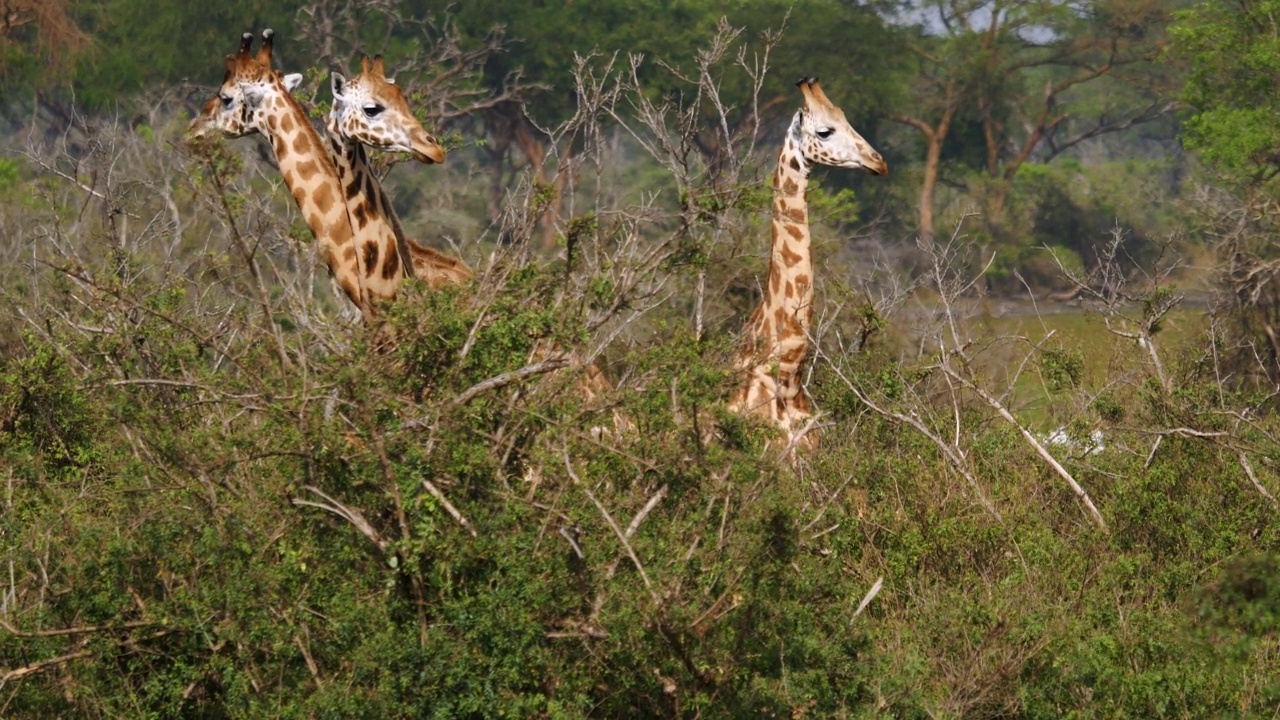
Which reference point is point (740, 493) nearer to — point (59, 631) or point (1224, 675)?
point (1224, 675)

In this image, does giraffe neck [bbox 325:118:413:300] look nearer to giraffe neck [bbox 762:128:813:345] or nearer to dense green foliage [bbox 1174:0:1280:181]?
giraffe neck [bbox 762:128:813:345]

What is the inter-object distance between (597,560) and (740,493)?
0.42 metres

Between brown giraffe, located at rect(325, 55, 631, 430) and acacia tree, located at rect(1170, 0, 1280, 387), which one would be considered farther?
acacia tree, located at rect(1170, 0, 1280, 387)

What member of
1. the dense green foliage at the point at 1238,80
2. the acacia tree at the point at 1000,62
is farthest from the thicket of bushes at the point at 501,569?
the acacia tree at the point at 1000,62

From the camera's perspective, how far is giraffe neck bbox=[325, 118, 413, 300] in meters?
6.99

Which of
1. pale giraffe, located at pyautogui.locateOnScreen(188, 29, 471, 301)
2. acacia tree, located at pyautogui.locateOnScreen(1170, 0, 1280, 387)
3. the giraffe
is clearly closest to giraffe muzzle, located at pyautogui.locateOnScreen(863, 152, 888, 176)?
the giraffe

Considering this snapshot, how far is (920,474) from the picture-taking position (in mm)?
6965

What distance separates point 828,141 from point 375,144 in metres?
2.07

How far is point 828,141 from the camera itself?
8047 millimetres

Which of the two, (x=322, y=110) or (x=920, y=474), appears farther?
(x=322, y=110)

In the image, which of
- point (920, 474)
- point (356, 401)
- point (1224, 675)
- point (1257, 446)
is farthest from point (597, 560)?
point (1257, 446)

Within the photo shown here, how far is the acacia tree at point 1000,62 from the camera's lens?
29.3 metres

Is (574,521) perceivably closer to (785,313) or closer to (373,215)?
(373,215)

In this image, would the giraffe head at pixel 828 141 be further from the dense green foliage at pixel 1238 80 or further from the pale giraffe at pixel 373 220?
the dense green foliage at pixel 1238 80
